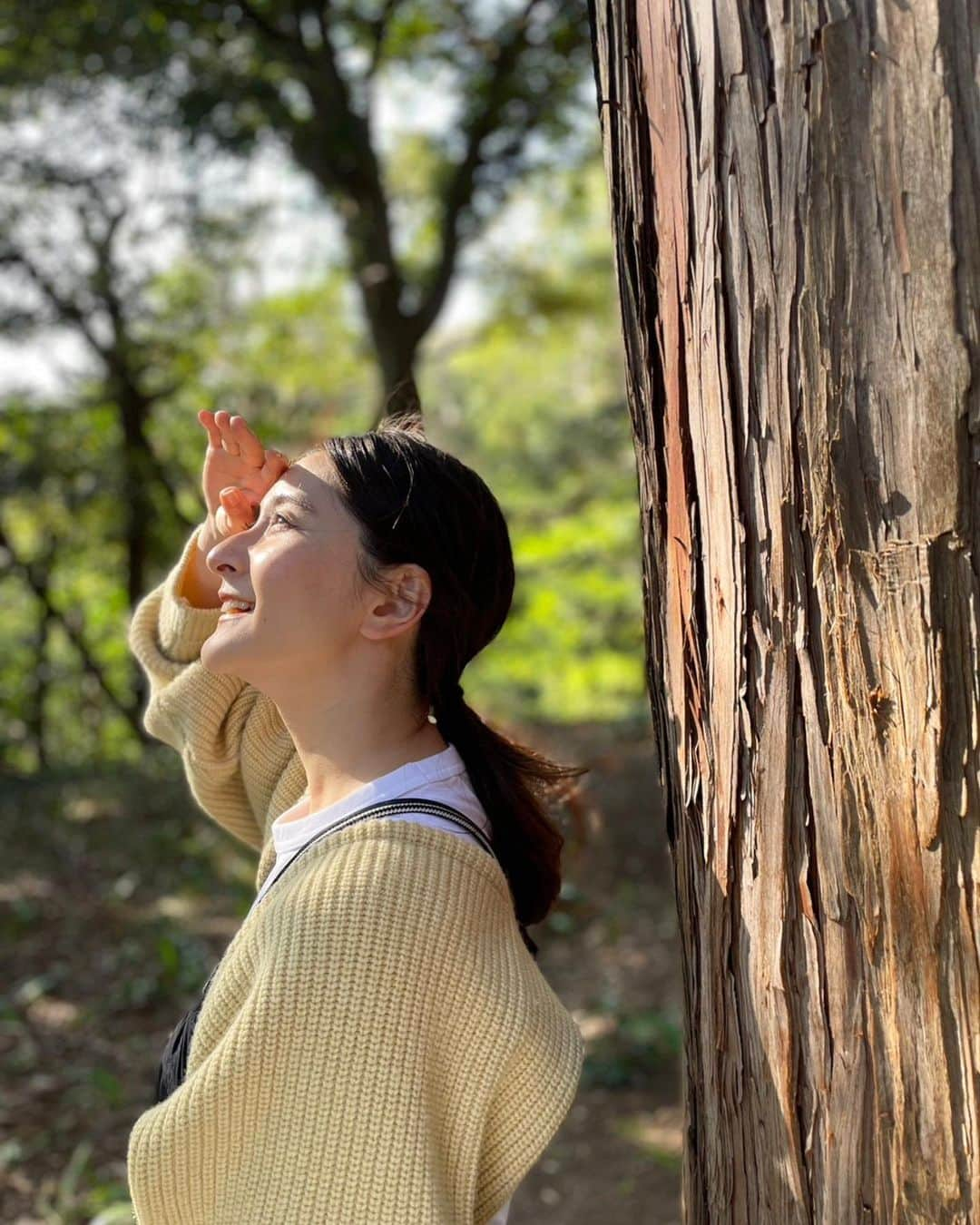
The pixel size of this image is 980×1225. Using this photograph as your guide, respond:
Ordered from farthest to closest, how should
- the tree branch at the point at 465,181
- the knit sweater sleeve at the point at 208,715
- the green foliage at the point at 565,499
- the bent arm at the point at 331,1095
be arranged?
the green foliage at the point at 565,499 < the tree branch at the point at 465,181 < the knit sweater sleeve at the point at 208,715 < the bent arm at the point at 331,1095

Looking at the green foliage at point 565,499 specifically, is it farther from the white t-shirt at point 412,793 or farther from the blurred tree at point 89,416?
the white t-shirt at point 412,793

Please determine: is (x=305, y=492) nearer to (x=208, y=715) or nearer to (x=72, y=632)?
(x=208, y=715)

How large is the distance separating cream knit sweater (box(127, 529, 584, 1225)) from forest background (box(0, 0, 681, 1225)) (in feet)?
3.49

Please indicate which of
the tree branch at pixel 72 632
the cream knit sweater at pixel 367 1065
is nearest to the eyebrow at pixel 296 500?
the cream knit sweater at pixel 367 1065

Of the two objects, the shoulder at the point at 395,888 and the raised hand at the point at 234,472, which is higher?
the raised hand at the point at 234,472

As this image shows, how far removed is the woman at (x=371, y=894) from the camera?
1521mm

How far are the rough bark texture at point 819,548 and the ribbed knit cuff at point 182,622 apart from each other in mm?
961

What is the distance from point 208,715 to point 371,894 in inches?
29.7

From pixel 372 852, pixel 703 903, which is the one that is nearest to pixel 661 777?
pixel 703 903

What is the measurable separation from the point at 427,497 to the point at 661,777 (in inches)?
20.6

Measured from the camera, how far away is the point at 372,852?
5.30 feet

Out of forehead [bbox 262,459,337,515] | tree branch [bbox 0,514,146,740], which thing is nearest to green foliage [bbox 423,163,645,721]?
tree branch [bbox 0,514,146,740]

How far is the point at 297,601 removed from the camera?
5.83ft

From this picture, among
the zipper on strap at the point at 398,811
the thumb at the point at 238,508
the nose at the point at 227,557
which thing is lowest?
the zipper on strap at the point at 398,811
